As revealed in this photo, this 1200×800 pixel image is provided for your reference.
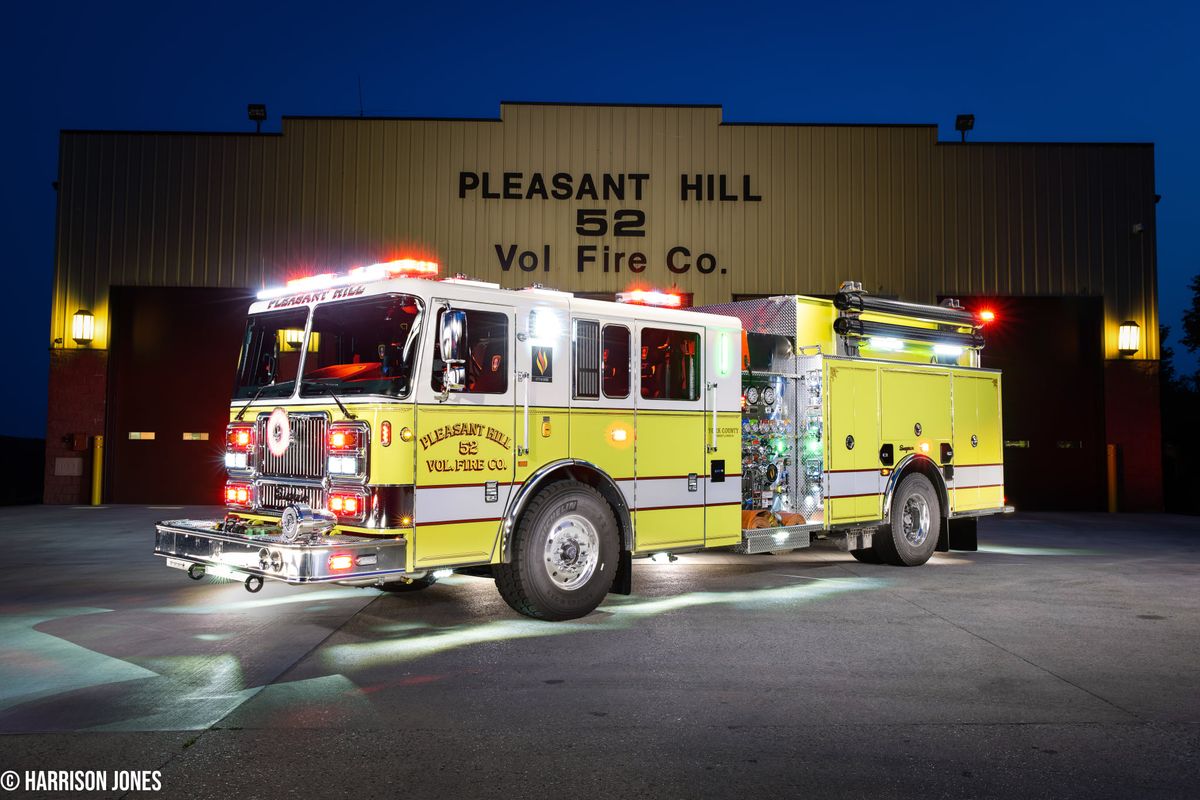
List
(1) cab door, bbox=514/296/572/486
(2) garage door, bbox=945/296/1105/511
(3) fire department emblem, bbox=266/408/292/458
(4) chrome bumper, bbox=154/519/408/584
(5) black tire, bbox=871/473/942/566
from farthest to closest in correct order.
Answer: (2) garage door, bbox=945/296/1105/511
(5) black tire, bbox=871/473/942/566
(1) cab door, bbox=514/296/572/486
(3) fire department emblem, bbox=266/408/292/458
(4) chrome bumper, bbox=154/519/408/584

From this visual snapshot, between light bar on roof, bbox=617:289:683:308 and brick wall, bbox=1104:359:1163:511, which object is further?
brick wall, bbox=1104:359:1163:511

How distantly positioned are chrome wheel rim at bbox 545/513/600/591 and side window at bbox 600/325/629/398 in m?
1.19

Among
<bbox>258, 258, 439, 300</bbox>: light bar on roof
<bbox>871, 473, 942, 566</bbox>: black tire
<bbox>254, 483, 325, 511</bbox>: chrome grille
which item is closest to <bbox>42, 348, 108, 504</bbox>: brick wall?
<bbox>258, 258, 439, 300</bbox>: light bar on roof

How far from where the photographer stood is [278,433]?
7.73 meters

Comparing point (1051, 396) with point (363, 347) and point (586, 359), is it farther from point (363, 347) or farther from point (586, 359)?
point (363, 347)

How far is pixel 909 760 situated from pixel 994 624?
13.0 ft

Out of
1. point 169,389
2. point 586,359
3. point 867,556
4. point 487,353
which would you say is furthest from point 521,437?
point 169,389

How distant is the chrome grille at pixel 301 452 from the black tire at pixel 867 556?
7.23 m

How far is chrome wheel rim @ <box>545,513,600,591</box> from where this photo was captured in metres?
7.98

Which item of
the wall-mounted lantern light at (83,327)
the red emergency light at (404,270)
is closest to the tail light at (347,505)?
the red emergency light at (404,270)

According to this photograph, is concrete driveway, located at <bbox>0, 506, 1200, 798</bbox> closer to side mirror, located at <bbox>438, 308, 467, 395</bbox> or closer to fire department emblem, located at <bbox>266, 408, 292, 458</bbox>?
fire department emblem, located at <bbox>266, 408, 292, 458</bbox>

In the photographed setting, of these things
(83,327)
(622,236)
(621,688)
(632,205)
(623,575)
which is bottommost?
(621,688)

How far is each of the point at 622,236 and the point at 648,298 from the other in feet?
41.4

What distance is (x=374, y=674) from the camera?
6.40 m
